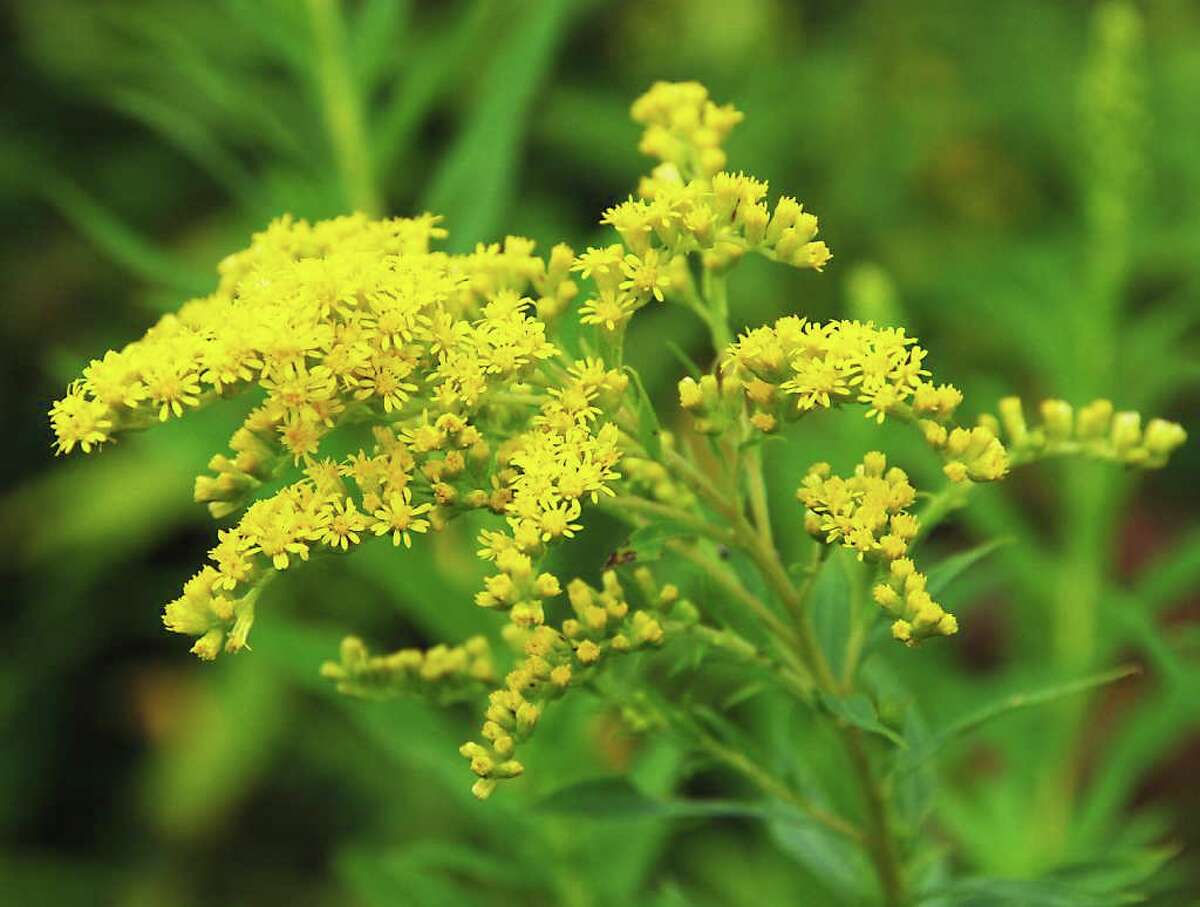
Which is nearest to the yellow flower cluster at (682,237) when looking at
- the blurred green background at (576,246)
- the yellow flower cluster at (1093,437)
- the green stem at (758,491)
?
the green stem at (758,491)

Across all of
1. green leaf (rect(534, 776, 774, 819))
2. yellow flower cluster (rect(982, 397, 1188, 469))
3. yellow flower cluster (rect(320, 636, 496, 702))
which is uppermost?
yellow flower cluster (rect(982, 397, 1188, 469))

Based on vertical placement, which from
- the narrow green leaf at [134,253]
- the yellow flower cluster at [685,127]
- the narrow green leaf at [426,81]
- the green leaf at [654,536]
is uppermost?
the narrow green leaf at [426,81]

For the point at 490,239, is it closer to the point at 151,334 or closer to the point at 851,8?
the point at 151,334

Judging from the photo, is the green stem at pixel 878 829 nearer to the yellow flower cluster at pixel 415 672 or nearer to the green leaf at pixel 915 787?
the green leaf at pixel 915 787

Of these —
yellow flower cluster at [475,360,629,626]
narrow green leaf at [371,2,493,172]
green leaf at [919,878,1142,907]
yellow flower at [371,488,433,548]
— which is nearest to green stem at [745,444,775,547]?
yellow flower cluster at [475,360,629,626]

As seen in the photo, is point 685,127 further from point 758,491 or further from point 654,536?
point 654,536

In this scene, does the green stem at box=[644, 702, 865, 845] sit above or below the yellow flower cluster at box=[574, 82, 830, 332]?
below

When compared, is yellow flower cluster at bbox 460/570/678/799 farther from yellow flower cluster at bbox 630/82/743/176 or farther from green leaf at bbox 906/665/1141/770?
yellow flower cluster at bbox 630/82/743/176
